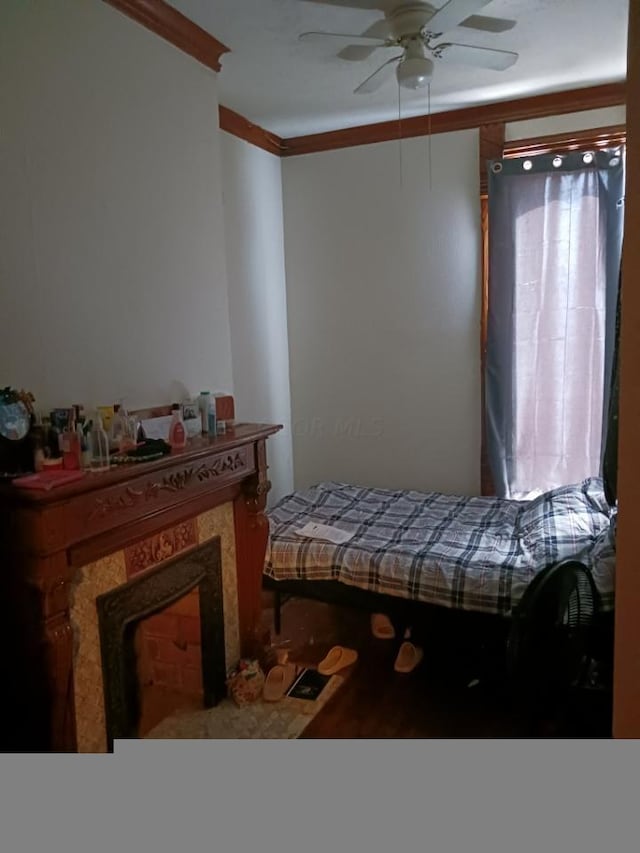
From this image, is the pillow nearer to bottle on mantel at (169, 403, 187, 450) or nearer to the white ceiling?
bottle on mantel at (169, 403, 187, 450)

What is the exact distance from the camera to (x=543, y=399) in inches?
142

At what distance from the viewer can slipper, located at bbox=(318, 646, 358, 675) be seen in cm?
274

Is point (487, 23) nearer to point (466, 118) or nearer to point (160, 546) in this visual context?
point (466, 118)

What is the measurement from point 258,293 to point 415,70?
70.2 inches

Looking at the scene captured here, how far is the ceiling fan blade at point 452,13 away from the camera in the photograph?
6.71ft

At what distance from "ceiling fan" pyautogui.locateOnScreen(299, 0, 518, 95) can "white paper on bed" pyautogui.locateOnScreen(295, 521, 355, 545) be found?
2037 millimetres

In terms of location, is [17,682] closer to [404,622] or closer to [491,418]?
[404,622]

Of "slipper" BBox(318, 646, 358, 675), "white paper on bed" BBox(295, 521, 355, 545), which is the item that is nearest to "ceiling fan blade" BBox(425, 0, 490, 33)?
"white paper on bed" BBox(295, 521, 355, 545)

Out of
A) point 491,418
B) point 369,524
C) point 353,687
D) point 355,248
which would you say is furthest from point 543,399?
point 353,687

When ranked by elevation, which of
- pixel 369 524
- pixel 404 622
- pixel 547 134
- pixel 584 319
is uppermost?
pixel 547 134

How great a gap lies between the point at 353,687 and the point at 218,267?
1.94m

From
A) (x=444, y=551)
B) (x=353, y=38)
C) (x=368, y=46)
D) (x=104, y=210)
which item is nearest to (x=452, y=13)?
(x=368, y=46)

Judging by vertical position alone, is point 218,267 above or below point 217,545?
above

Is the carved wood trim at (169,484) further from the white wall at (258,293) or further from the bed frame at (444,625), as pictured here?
the white wall at (258,293)
